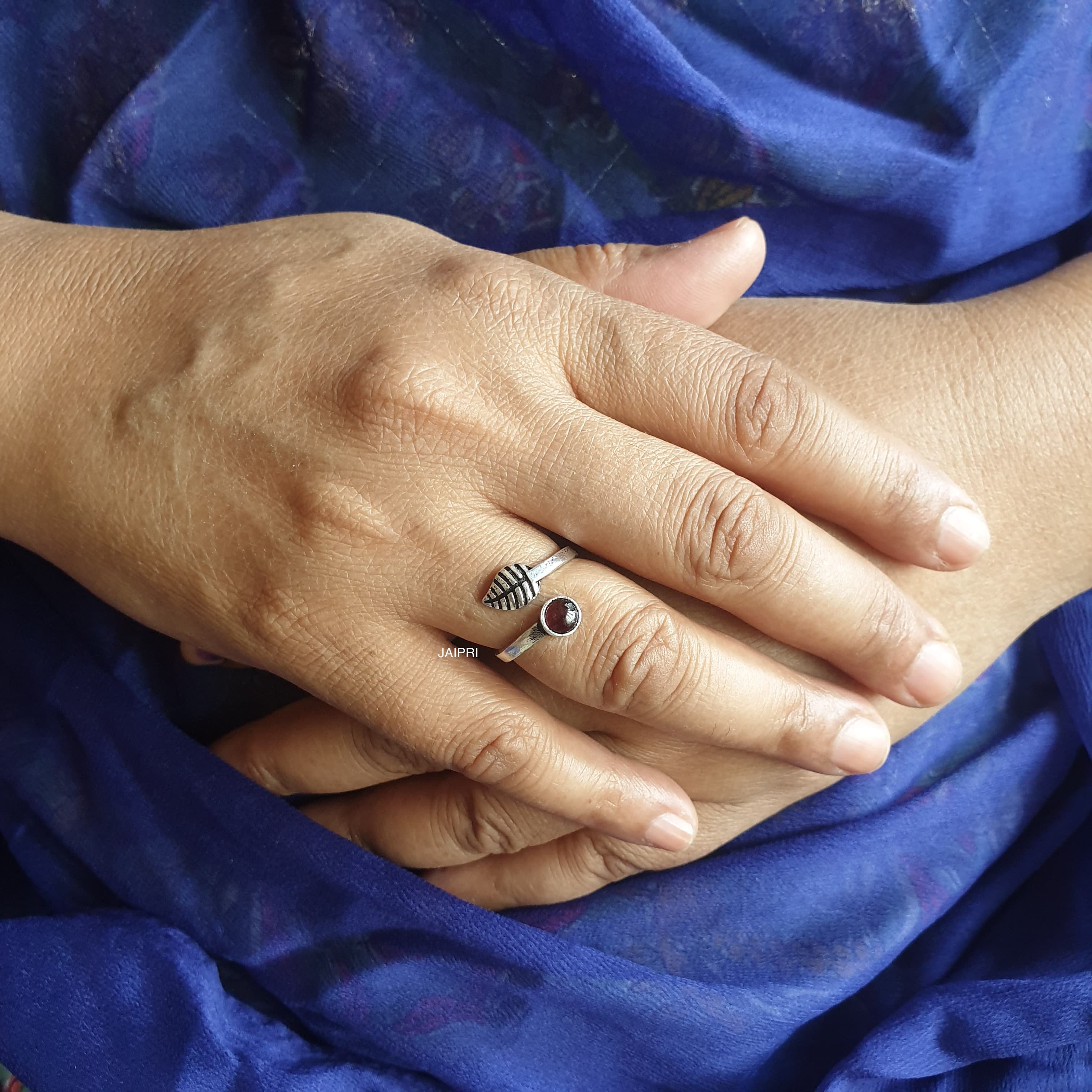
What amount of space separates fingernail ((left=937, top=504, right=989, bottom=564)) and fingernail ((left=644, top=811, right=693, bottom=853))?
35 centimetres

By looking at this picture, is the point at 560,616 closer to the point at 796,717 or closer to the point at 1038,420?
the point at 796,717

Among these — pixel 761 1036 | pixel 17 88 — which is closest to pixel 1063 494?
pixel 761 1036

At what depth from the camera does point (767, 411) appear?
0.82 metres

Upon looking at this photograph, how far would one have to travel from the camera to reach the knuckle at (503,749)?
0.85 meters

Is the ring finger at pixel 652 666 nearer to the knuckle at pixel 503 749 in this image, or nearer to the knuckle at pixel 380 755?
the knuckle at pixel 503 749

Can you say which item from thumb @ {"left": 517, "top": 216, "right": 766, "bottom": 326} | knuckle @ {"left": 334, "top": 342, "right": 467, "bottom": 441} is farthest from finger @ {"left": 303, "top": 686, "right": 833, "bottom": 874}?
thumb @ {"left": 517, "top": 216, "right": 766, "bottom": 326}

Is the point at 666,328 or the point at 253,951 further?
the point at 253,951

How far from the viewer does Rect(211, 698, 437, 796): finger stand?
0.97 metres

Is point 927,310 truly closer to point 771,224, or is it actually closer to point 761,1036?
point 771,224

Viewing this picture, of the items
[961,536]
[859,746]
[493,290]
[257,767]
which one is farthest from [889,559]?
[257,767]

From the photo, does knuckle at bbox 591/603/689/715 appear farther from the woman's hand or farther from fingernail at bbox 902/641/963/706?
fingernail at bbox 902/641/963/706

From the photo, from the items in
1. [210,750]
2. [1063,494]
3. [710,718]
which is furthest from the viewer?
[210,750]

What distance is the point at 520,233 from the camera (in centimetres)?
108

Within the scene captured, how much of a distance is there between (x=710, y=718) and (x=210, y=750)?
1.88ft
